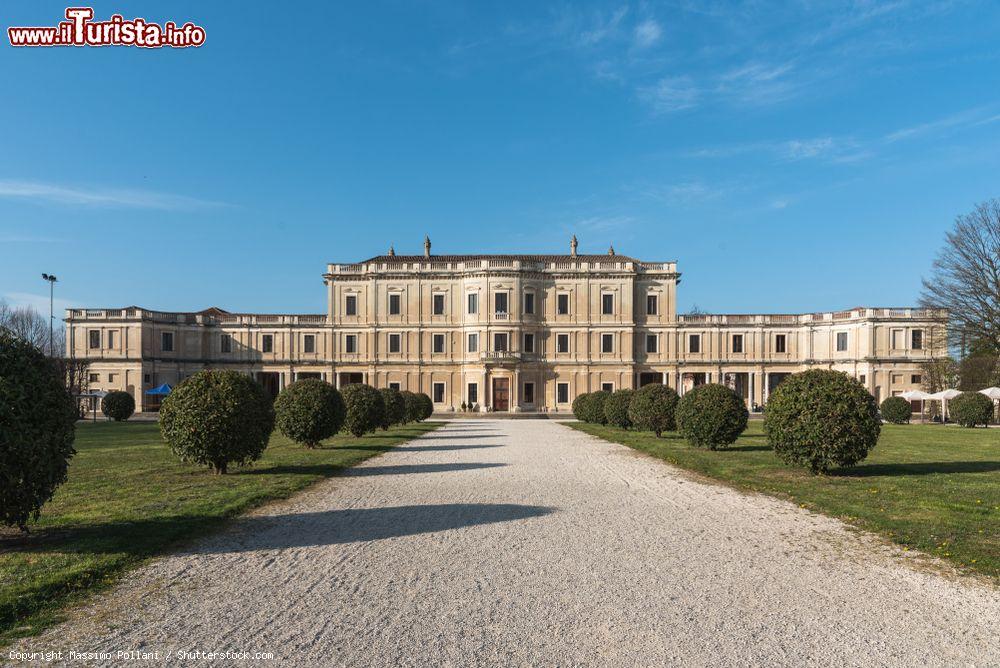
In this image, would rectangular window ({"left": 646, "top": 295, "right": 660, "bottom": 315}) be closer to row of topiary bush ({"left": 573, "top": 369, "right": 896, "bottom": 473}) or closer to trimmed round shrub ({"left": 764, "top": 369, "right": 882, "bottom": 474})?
row of topiary bush ({"left": 573, "top": 369, "right": 896, "bottom": 473})

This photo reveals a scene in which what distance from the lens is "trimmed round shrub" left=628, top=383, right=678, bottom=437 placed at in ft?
74.8

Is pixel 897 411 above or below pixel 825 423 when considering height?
below

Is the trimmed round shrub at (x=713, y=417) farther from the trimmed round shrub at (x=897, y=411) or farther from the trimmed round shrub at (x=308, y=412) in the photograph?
the trimmed round shrub at (x=897, y=411)

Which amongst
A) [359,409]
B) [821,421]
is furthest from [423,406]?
[821,421]

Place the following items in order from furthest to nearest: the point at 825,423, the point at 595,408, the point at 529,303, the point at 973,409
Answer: the point at 529,303 < the point at 973,409 < the point at 595,408 < the point at 825,423

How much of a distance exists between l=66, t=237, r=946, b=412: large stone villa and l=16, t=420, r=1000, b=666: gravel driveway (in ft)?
143

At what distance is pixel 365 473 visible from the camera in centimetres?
1408

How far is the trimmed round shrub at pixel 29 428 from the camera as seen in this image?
6.64 metres

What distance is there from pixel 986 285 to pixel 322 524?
146ft

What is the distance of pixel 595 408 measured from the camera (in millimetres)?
33094

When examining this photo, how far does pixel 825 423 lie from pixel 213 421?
1184cm

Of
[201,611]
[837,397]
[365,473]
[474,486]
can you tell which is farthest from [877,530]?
[365,473]

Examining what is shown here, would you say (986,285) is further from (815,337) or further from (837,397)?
(837,397)

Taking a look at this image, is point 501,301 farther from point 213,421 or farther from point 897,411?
point 213,421
